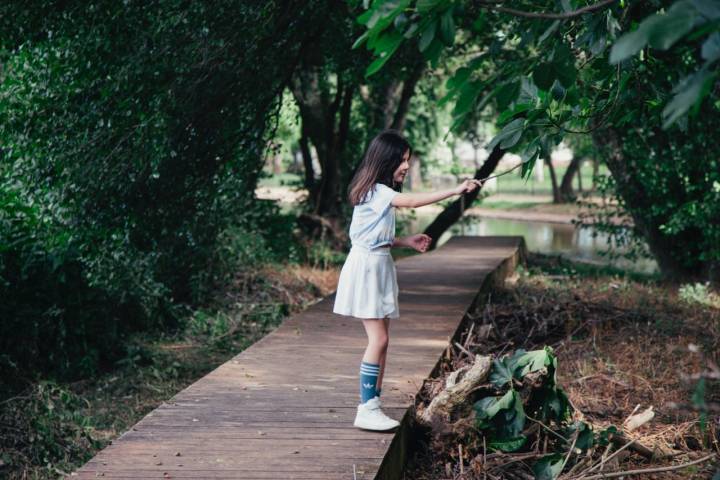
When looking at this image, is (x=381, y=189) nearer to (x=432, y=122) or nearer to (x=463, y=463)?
(x=463, y=463)

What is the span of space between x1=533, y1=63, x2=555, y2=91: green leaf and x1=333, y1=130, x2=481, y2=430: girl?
2058mm

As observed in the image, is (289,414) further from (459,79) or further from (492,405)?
(459,79)

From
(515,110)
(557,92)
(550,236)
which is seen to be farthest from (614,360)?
(550,236)

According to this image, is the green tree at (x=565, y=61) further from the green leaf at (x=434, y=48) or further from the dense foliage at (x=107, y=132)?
the dense foliage at (x=107, y=132)

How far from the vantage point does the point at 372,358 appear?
5137 millimetres

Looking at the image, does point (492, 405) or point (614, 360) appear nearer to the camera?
point (492, 405)

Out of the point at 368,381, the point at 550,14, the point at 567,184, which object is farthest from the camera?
the point at 567,184

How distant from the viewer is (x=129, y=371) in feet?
31.2

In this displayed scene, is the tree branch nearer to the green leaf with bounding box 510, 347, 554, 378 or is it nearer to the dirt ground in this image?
the dirt ground

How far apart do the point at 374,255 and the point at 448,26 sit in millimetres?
2479

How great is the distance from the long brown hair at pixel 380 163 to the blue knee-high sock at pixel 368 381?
38.7 inches

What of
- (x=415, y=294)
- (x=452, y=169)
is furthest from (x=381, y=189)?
(x=452, y=169)

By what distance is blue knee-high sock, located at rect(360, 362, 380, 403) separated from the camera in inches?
201

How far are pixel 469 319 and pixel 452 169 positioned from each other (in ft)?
38.3
